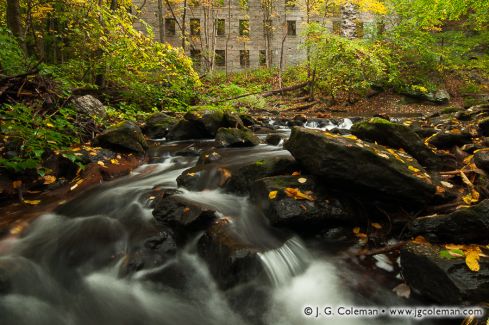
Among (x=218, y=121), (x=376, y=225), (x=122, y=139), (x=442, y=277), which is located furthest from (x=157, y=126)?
(x=442, y=277)

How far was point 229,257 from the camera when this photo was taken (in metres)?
3.10

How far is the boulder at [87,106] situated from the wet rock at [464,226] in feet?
21.9

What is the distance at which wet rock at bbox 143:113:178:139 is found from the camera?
343 inches

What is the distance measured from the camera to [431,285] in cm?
262

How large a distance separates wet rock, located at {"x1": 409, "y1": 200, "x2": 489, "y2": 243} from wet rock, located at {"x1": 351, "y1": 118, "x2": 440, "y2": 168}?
180cm

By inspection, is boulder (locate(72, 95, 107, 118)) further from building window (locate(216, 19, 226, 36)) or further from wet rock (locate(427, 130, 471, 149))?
building window (locate(216, 19, 226, 36))

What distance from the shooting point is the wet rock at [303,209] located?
3.63m

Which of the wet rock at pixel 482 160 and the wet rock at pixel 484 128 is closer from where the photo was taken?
the wet rock at pixel 482 160

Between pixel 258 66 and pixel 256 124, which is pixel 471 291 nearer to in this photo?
pixel 256 124

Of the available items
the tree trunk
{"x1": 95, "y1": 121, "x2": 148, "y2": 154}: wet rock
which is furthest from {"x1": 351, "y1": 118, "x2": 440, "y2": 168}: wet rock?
the tree trunk

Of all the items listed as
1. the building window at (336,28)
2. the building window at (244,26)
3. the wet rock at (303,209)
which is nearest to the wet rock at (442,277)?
the wet rock at (303,209)

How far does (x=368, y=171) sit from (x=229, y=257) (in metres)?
1.86

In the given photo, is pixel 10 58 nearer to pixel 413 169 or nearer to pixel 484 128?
pixel 413 169

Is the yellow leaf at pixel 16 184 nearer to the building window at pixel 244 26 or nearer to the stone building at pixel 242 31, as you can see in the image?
the stone building at pixel 242 31
